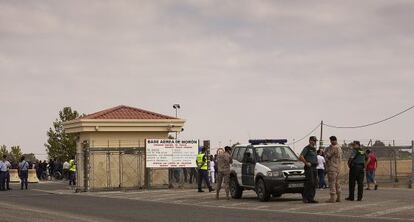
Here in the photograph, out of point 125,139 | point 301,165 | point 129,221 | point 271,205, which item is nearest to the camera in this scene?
point 129,221

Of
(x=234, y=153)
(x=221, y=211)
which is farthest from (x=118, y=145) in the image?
(x=221, y=211)

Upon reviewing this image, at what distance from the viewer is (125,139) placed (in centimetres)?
3772

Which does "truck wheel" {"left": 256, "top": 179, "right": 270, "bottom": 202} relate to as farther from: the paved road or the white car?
the paved road

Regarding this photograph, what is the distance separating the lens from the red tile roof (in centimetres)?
3750

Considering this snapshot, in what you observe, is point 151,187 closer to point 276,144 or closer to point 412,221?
point 276,144

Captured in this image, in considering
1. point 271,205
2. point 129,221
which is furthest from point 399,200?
point 129,221

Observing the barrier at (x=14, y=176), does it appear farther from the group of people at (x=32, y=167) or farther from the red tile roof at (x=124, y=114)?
the red tile roof at (x=124, y=114)

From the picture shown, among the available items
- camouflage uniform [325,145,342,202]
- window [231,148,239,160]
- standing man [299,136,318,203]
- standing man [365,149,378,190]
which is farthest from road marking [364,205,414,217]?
standing man [365,149,378,190]

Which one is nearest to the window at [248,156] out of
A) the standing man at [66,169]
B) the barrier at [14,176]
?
the standing man at [66,169]

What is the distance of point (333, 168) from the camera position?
2150cm

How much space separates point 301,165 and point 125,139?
52.3ft

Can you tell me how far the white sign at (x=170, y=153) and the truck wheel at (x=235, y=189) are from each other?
9.43 meters

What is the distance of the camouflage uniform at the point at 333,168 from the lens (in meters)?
21.5

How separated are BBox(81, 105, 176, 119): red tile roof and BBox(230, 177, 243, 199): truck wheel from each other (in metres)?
13.0
